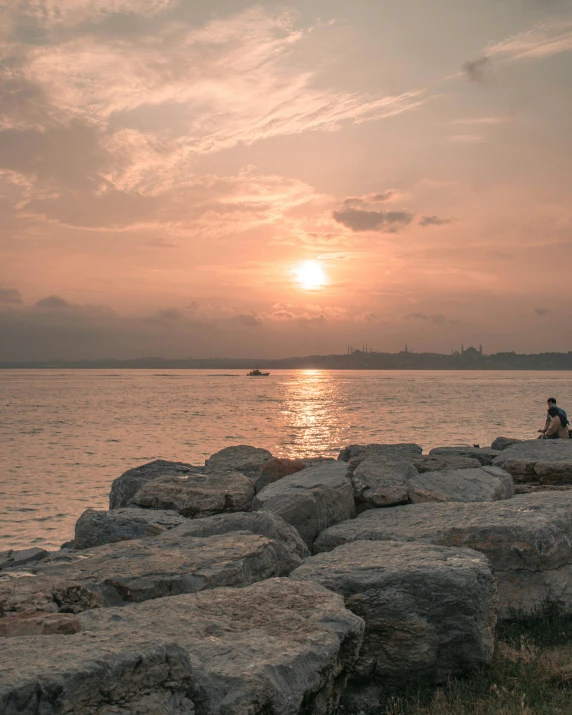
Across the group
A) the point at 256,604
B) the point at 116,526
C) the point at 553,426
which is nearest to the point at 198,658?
the point at 256,604

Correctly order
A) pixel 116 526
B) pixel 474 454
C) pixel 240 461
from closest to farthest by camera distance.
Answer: pixel 116 526 < pixel 474 454 < pixel 240 461

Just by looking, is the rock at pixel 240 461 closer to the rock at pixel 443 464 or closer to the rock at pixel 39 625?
the rock at pixel 443 464

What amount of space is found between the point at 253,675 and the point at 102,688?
1.00 metres

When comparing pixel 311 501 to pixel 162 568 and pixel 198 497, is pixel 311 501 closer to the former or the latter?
pixel 198 497

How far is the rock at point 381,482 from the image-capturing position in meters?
10.6

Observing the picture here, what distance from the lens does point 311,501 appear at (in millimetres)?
9789

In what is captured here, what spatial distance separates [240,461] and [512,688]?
10861mm

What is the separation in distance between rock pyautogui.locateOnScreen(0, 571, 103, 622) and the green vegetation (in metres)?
2.61

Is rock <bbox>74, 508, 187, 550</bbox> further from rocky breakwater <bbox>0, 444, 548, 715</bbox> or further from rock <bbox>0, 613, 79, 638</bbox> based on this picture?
rock <bbox>0, 613, 79, 638</bbox>

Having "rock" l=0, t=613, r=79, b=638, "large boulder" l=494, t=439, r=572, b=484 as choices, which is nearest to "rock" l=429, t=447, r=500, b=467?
"large boulder" l=494, t=439, r=572, b=484

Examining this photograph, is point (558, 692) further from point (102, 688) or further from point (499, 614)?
point (102, 688)

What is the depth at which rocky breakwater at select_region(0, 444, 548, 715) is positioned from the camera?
3.85 m

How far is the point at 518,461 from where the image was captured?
43.6ft

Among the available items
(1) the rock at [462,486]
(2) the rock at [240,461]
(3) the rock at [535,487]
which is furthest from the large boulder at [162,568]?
(2) the rock at [240,461]
